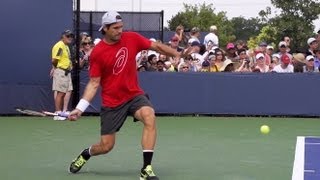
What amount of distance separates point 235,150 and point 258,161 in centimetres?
110

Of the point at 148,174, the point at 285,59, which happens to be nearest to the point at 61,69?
the point at 285,59

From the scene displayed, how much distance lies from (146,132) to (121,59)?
88 cm

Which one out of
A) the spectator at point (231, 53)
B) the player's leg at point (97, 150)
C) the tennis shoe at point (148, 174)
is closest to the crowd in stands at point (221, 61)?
the spectator at point (231, 53)

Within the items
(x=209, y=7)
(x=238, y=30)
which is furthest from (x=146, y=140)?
(x=238, y=30)

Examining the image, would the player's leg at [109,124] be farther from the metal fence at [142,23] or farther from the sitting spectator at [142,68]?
the metal fence at [142,23]

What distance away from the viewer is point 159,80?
15.2 meters

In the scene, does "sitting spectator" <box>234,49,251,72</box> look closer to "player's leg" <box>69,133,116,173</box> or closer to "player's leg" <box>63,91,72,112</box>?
"player's leg" <box>63,91,72,112</box>

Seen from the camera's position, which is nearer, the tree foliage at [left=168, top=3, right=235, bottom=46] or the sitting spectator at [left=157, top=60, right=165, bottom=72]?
the sitting spectator at [left=157, top=60, right=165, bottom=72]

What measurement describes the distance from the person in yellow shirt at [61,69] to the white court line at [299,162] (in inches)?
239

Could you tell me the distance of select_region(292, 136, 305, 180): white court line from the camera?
7146 millimetres

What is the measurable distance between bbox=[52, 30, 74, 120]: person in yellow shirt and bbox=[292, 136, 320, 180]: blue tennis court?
591 cm

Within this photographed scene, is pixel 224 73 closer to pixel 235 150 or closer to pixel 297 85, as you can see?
pixel 297 85

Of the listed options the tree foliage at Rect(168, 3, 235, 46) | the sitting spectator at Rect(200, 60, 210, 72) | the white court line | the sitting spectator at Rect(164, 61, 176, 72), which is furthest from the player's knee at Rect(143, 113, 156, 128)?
the tree foliage at Rect(168, 3, 235, 46)

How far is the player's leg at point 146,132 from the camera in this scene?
273 inches
